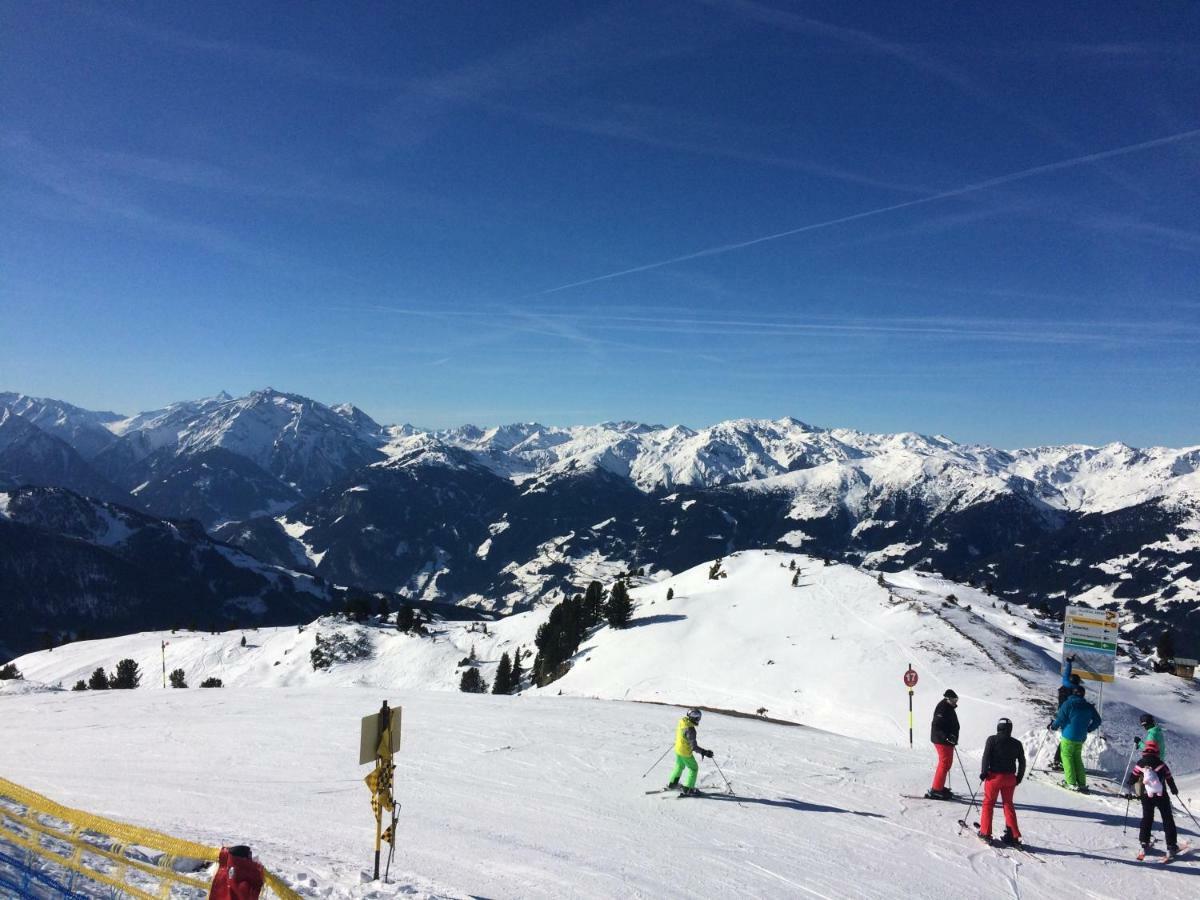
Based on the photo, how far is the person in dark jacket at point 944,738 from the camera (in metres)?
15.2

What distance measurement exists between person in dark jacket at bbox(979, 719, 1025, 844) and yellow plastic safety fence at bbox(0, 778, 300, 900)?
39.6 feet

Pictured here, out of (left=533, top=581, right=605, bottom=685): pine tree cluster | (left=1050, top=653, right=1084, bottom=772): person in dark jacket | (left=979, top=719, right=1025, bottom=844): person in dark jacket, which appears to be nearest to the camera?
(left=979, top=719, right=1025, bottom=844): person in dark jacket

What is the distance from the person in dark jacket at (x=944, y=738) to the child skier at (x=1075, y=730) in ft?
12.7

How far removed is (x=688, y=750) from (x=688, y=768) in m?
0.64

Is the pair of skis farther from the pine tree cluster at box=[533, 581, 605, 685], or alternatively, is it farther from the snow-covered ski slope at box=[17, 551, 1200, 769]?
the pine tree cluster at box=[533, 581, 605, 685]

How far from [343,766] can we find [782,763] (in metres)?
11.7

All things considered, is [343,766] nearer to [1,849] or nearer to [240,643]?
[1,849]

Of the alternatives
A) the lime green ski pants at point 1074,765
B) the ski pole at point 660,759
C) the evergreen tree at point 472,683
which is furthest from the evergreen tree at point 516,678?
the lime green ski pants at point 1074,765

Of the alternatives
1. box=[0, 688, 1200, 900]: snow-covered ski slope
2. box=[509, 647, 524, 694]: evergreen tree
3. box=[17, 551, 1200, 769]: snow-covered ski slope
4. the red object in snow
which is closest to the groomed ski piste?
box=[0, 688, 1200, 900]: snow-covered ski slope

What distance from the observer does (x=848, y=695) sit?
46969mm

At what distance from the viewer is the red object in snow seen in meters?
7.70

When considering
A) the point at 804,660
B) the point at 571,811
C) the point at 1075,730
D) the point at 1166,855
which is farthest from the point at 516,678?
the point at 1166,855

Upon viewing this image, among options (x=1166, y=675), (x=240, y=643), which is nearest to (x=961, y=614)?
(x=1166, y=675)

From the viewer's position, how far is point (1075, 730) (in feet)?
56.4
